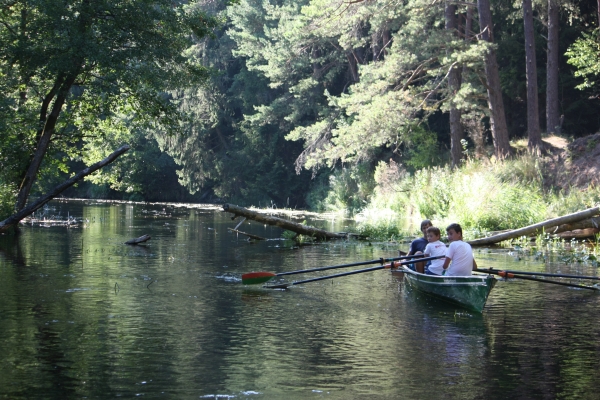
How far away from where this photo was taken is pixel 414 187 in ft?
113

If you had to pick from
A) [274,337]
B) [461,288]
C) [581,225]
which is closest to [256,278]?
[461,288]

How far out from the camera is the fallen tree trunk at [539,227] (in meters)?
20.6

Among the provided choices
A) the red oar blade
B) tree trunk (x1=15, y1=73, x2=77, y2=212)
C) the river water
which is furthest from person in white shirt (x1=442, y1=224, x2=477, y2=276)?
tree trunk (x1=15, y1=73, x2=77, y2=212)

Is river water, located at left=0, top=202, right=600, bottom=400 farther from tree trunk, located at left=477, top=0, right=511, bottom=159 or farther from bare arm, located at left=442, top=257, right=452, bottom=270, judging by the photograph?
tree trunk, located at left=477, top=0, right=511, bottom=159

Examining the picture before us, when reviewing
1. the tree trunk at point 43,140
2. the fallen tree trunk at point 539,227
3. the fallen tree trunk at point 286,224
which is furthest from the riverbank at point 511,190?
the tree trunk at point 43,140

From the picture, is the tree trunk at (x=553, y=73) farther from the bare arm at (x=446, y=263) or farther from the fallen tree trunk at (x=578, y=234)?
the bare arm at (x=446, y=263)

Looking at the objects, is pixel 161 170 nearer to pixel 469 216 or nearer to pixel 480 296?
pixel 469 216

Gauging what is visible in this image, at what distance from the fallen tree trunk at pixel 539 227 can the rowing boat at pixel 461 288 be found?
7885 mm

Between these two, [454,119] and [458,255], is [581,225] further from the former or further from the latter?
[454,119]

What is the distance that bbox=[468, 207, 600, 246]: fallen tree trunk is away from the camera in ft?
67.5

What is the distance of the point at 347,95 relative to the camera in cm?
3988

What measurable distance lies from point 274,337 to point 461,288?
346 centimetres

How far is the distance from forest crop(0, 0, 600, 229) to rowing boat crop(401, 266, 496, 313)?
1106 centimetres

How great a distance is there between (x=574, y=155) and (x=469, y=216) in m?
6.86
